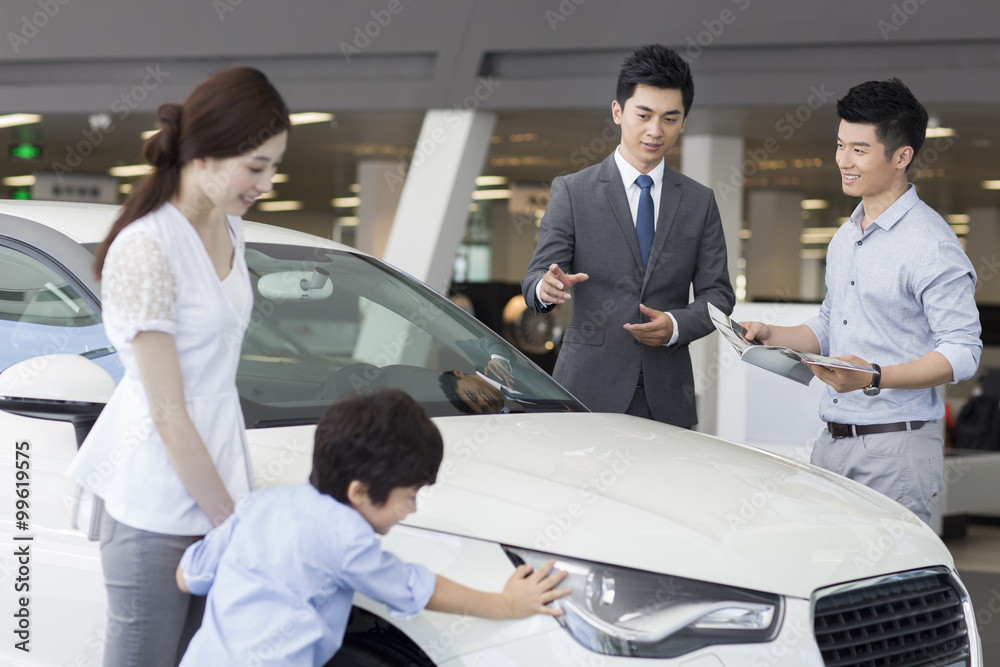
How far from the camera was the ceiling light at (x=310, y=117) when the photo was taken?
10.3 m

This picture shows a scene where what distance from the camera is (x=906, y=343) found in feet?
8.91

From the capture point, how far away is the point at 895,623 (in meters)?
2.13

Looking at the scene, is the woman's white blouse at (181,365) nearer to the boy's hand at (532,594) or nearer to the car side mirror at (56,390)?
the car side mirror at (56,390)

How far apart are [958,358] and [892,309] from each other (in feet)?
0.75

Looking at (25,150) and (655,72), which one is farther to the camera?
A: (25,150)

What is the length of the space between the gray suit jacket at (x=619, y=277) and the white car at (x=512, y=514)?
345mm

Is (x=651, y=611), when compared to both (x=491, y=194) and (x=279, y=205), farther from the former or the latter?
(x=279, y=205)

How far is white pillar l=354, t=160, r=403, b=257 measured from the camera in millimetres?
13836

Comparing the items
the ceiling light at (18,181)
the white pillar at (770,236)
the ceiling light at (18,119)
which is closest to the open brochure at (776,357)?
the ceiling light at (18,119)

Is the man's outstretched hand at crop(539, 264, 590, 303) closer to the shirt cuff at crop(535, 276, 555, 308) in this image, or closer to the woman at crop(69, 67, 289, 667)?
the shirt cuff at crop(535, 276, 555, 308)

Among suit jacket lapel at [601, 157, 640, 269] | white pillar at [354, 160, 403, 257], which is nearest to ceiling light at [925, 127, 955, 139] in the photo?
white pillar at [354, 160, 403, 257]

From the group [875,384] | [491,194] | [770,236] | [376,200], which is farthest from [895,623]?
[491,194]

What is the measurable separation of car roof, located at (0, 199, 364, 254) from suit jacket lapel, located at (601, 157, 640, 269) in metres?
0.87

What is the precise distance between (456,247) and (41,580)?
→ 7865mm
